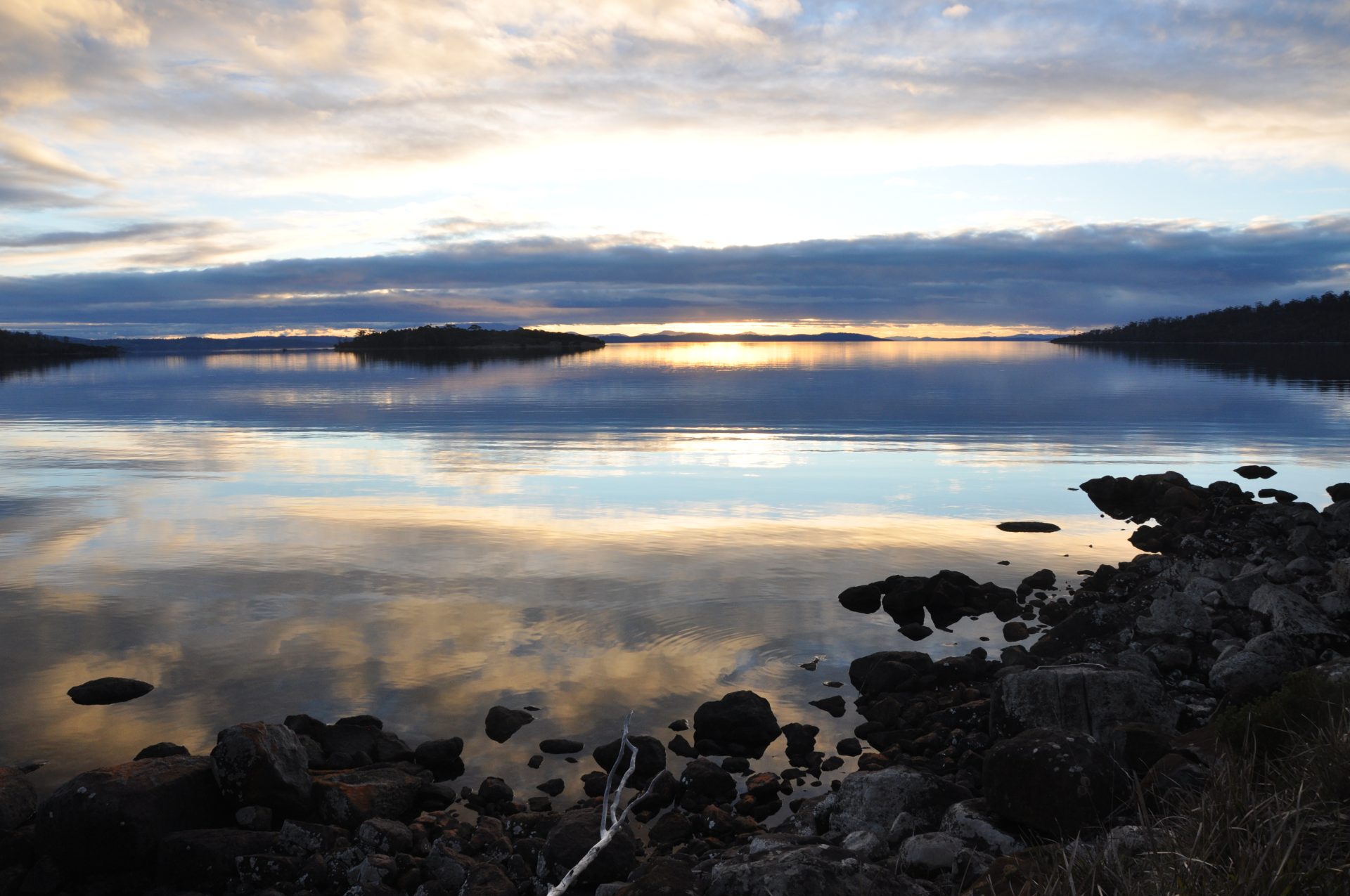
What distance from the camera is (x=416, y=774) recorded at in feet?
32.3

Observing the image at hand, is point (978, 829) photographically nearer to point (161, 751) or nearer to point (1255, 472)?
point (161, 751)

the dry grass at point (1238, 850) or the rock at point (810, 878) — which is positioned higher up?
the dry grass at point (1238, 850)

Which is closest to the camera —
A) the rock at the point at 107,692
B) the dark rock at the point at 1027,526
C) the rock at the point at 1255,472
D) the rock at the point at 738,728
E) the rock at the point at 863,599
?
the rock at the point at 738,728

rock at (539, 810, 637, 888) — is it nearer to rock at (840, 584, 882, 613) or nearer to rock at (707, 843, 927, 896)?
rock at (707, 843, 927, 896)

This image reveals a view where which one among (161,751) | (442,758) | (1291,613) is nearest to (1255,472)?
(1291,613)

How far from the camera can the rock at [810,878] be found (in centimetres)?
612

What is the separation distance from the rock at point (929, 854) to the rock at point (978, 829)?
0.86 ft

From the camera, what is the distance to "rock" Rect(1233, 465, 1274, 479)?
97.7 ft

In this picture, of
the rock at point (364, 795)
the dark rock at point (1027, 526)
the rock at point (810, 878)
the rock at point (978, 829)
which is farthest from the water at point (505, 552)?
the rock at point (810, 878)

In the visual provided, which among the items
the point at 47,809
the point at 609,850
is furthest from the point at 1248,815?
the point at 47,809

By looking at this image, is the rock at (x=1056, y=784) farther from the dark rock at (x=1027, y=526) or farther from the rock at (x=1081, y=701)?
the dark rock at (x=1027, y=526)

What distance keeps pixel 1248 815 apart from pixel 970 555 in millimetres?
15097

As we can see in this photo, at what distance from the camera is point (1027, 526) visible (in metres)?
21.7

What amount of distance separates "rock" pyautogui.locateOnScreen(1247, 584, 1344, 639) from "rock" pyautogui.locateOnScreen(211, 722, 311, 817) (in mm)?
12143
